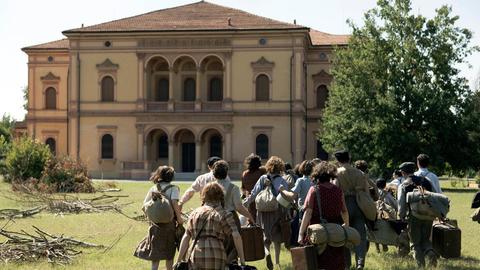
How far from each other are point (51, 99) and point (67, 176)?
75.6 feet

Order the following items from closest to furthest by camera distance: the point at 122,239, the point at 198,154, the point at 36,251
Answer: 1. the point at 36,251
2. the point at 122,239
3. the point at 198,154

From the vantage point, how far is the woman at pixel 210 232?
27.3 feet

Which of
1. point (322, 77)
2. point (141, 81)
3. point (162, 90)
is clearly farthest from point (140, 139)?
point (322, 77)

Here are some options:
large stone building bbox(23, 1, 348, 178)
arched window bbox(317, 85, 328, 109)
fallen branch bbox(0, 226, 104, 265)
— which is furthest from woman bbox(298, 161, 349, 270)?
arched window bbox(317, 85, 328, 109)

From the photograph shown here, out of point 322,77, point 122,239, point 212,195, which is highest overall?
point 322,77

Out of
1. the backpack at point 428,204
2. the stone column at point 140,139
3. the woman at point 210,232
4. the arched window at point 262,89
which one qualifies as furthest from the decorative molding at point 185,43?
the woman at point 210,232

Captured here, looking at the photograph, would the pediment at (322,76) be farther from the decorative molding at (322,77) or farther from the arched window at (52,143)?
the arched window at (52,143)

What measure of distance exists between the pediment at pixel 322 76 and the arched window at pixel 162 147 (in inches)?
454

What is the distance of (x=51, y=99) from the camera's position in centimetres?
5619

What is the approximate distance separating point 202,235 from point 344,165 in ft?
11.4

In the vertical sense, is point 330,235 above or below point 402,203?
below

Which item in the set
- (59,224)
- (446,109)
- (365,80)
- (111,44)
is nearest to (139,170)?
(111,44)

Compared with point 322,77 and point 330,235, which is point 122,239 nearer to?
point 330,235

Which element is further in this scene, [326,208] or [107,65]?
[107,65]
